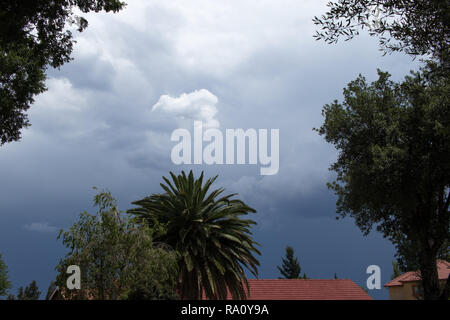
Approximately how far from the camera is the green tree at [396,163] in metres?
23.7

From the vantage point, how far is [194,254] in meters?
28.5

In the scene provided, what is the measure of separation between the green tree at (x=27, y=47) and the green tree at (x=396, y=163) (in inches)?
620

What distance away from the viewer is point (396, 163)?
23656 mm

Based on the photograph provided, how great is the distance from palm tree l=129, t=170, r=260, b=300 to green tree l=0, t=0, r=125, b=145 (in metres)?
12.5

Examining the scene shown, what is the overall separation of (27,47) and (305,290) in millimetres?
31141

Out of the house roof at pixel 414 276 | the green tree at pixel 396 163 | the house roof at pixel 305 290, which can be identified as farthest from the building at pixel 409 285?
the green tree at pixel 396 163

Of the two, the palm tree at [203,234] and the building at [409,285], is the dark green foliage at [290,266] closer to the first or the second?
Result: the building at [409,285]

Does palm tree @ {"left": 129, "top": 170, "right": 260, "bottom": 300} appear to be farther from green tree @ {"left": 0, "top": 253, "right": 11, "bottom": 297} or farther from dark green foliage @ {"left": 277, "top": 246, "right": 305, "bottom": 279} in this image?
dark green foliage @ {"left": 277, "top": 246, "right": 305, "bottom": 279}

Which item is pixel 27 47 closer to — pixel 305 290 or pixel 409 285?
pixel 305 290

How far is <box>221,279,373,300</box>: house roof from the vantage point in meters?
37.1

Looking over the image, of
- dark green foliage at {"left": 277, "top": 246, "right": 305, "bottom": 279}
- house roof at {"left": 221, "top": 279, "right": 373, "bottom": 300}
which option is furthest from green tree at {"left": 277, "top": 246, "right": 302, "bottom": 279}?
house roof at {"left": 221, "top": 279, "right": 373, "bottom": 300}

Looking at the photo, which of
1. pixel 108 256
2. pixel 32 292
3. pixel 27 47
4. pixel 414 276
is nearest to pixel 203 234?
pixel 108 256

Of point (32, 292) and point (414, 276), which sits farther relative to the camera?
point (32, 292)
